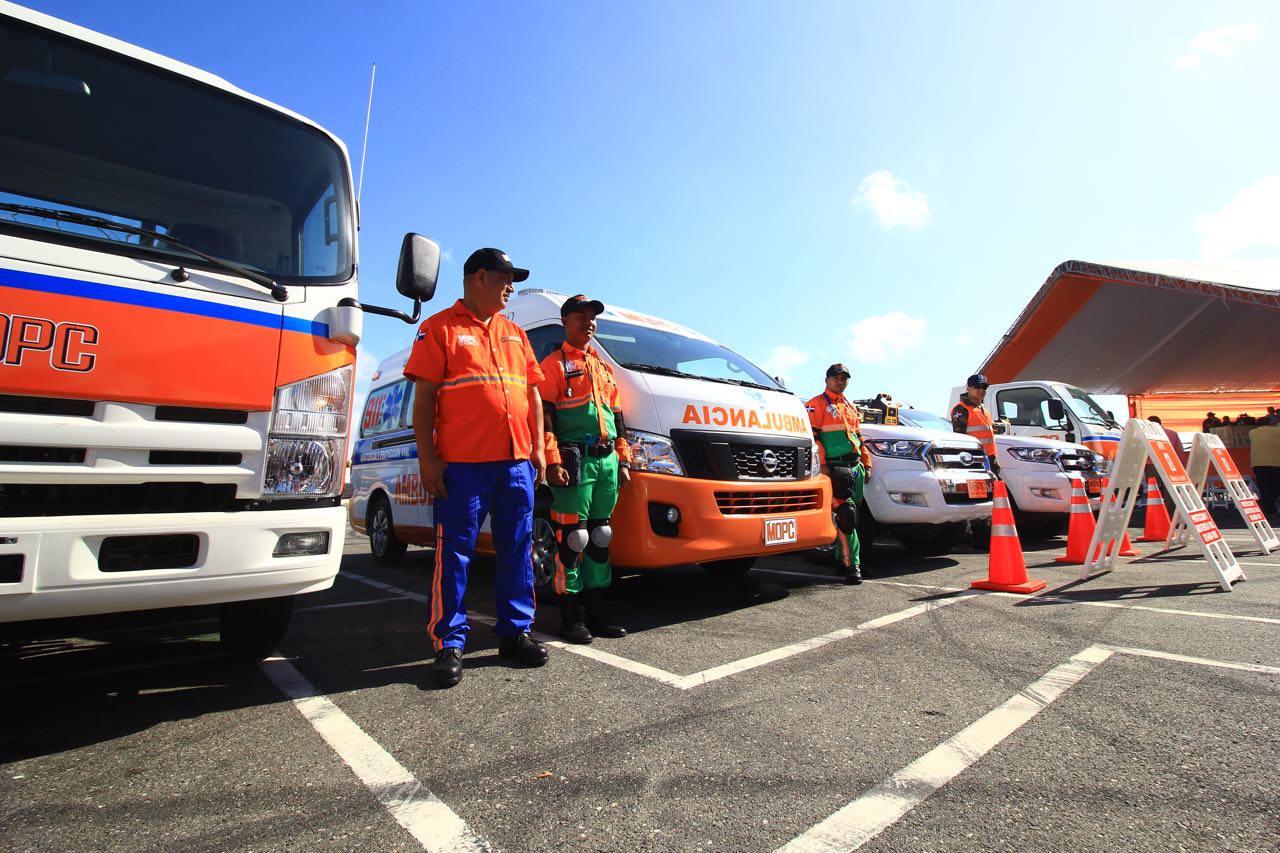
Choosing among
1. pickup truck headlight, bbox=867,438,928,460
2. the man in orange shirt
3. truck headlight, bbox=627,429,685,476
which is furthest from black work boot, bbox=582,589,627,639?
pickup truck headlight, bbox=867,438,928,460

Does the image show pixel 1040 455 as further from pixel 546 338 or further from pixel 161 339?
pixel 161 339

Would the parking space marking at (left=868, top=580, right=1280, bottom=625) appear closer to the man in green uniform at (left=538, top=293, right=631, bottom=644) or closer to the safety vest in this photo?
the safety vest

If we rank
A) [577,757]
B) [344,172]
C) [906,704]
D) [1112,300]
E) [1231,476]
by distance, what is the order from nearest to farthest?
[577,757], [906,704], [344,172], [1231,476], [1112,300]

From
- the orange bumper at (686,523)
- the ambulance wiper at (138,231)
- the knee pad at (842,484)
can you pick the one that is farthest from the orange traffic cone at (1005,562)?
the ambulance wiper at (138,231)

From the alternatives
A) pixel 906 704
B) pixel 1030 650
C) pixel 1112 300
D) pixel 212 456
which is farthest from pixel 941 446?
pixel 1112 300

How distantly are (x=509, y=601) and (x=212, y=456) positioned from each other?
4.71ft

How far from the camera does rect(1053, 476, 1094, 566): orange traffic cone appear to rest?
20.4 feet

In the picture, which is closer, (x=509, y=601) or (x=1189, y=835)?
(x=1189, y=835)

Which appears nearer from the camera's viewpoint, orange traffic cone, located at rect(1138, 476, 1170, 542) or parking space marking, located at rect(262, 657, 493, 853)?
parking space marking, located at rect(262, 657, 493, 853)

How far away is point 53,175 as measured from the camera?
241cm

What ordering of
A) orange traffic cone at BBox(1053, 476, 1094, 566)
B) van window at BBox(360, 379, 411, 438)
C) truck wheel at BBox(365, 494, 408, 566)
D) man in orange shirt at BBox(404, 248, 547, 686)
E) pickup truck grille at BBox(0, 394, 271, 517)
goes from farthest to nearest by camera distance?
truck wheel at BBox(365, 494, 408, 566) → van window at BBox(360, 379, 411, 438) → orange traffic cone at BBox(1053, 476, 1094, 566) → man in orange shirt at BBox(404, 248, 547, 686) → pickup truck grille at BBox(0, 394, 271, 517)

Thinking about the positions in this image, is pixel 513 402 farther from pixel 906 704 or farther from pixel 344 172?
pixel 906 704

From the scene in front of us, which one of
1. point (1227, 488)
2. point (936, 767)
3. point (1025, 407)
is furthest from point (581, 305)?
point (1025, 407)

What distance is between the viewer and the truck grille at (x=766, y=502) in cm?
382
